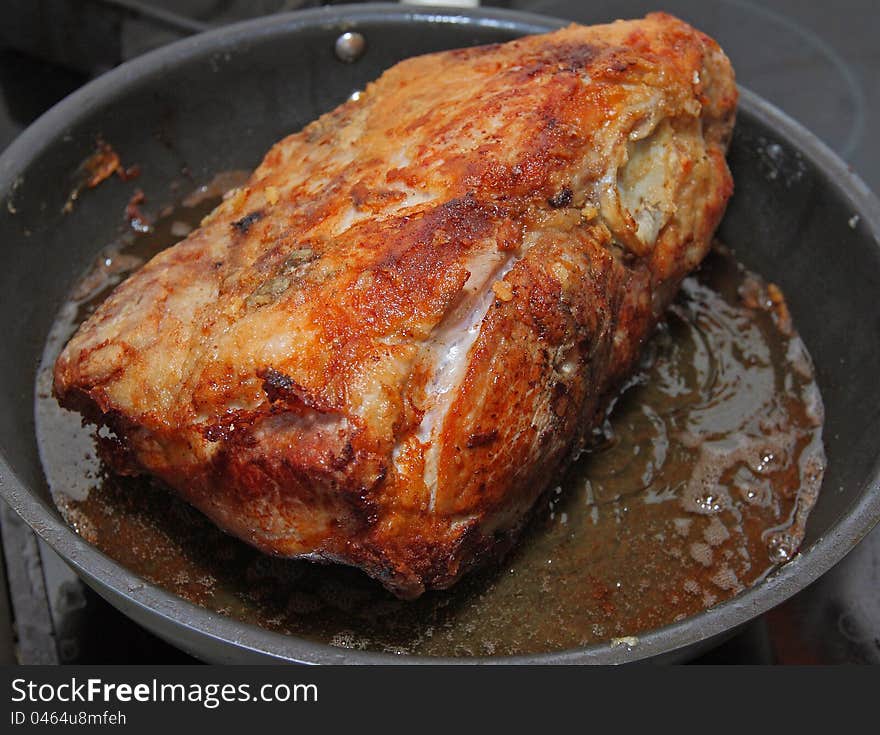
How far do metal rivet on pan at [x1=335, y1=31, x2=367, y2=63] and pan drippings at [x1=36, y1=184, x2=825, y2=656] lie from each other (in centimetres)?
84

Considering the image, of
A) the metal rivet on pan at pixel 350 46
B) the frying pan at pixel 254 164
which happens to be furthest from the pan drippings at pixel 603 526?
the metal rivet on pan at pixel 350 46

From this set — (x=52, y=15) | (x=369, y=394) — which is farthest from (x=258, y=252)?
(x=52, y=15)

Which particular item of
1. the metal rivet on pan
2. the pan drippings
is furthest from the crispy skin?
the metal rivet on pan

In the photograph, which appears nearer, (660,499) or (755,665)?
(755,665)

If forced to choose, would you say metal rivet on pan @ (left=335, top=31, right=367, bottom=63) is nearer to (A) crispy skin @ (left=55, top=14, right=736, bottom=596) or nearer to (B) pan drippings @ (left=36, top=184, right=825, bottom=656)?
(A) crispy skin @ (left=55, top=14, right=736, bottom=596)

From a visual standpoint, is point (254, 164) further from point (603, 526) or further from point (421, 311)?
point (603, 526)

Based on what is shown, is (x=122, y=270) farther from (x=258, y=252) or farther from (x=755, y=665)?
(x=755, y=665)

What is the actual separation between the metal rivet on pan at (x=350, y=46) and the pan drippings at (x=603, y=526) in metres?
0.84

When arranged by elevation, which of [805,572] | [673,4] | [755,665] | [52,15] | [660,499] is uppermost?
[52,15]

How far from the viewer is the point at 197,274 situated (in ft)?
5.19

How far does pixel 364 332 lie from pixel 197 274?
389 mm

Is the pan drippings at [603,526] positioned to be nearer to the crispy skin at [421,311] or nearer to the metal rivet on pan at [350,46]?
the crispy skin at [421,311]

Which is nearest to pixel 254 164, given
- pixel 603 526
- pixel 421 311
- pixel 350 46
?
pixel 350 46

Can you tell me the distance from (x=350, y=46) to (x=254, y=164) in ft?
1.26
